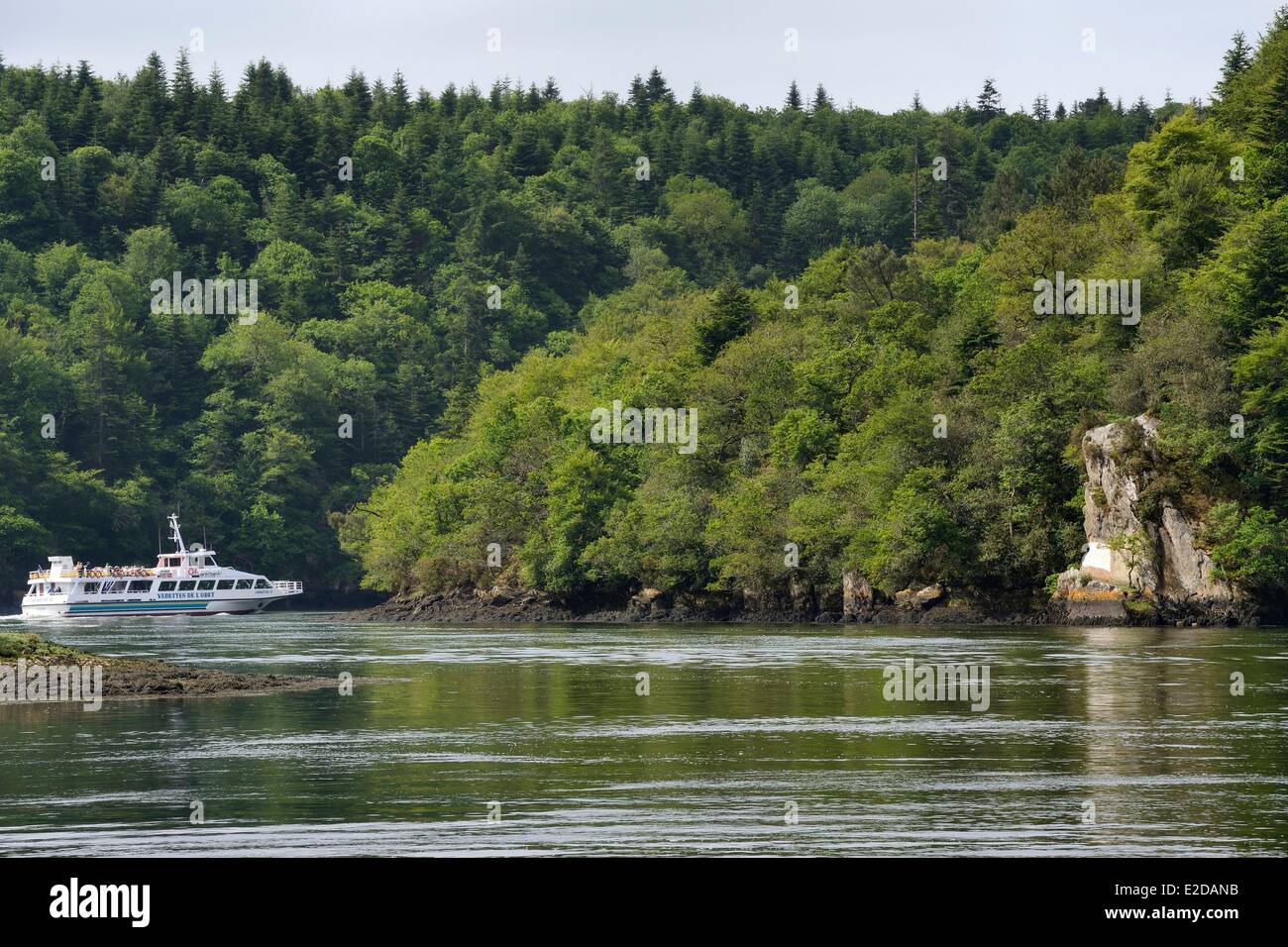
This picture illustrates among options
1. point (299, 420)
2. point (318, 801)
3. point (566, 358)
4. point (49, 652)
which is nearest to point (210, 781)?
point (318, 801)

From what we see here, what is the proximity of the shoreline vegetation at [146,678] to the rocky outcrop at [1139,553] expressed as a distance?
44494 millimetres

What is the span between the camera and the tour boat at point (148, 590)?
13475 centimetres

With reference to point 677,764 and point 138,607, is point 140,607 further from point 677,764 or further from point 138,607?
point 677,764

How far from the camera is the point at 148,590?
143 meters

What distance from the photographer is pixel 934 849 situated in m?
23.9

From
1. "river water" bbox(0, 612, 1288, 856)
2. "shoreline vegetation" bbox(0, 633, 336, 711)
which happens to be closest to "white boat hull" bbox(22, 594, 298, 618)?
"river water" bbox(0, 612, 1288, 856)

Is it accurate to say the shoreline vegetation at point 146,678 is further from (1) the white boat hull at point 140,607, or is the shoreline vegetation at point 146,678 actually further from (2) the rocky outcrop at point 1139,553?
(1) the white boat hull at point 140,607

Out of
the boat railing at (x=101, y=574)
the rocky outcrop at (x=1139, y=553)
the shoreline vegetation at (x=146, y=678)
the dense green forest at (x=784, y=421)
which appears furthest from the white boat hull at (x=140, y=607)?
the shoreline vegetation at (x=146, y=678)

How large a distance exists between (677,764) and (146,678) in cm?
2202

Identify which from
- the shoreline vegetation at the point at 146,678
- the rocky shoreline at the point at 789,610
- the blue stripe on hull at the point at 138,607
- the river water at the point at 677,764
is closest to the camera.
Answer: the river water at the point at 677,764

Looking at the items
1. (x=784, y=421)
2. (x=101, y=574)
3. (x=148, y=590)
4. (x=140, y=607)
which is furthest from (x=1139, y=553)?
(x=148, y=590)

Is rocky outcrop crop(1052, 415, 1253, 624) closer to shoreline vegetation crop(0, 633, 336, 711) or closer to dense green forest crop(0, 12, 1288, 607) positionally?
dense green forest crop(0, 12, 1288, 607)

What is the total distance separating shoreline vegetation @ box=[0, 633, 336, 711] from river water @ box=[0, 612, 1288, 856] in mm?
1767

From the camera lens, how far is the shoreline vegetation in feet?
160
